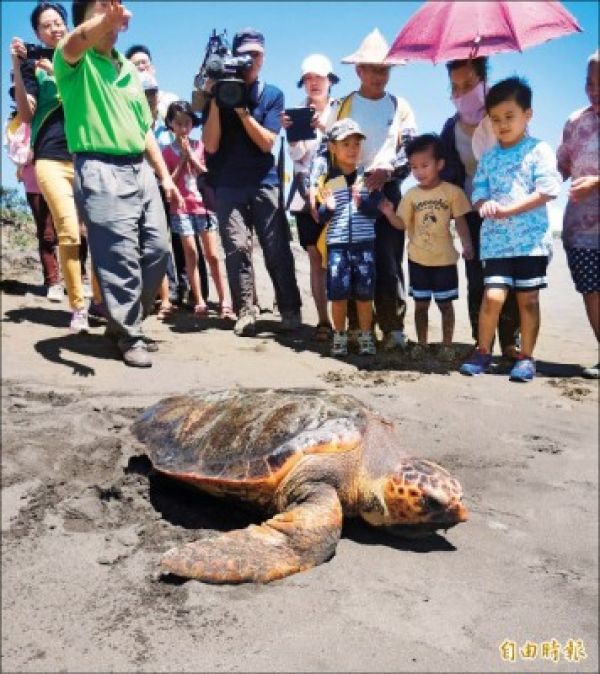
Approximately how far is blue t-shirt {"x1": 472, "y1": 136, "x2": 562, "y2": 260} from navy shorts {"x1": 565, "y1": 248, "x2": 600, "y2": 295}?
1.00 feet

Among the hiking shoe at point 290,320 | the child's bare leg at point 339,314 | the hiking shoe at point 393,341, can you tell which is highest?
the child's bare leg at point 339,314

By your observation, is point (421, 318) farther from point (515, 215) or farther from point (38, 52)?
point (38, 52)

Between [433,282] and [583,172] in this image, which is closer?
[583,172]

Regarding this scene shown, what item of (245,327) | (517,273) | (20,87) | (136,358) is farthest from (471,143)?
(20,87)

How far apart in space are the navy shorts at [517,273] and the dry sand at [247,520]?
454mm

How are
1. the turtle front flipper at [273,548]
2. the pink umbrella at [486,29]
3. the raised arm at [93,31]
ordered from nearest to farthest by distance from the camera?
1. the turtle front flipper at [273,548]
2. the raised arm at [93,31]
3. the pink umbrella at [486,29]

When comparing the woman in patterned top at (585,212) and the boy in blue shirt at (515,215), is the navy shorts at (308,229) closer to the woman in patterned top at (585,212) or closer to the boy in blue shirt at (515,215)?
the boy in blue shirt at (515,215)

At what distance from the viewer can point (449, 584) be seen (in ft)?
4.30

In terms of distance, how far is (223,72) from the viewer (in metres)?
2.43

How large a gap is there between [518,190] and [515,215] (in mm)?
128

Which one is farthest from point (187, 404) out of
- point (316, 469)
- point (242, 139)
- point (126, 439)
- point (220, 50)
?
point (242, 139)

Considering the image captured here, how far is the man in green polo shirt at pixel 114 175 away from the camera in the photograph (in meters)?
2.03

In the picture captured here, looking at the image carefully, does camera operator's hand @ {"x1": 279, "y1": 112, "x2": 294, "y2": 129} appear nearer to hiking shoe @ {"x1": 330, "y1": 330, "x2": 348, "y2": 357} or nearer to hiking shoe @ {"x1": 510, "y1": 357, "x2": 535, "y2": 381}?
hiking shoe @ {"x1": 330, "y1": 330, "x2": 348, "y2": 357}

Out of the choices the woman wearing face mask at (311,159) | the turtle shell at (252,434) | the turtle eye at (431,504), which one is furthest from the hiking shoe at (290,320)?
the turtle eye at (431,504)
